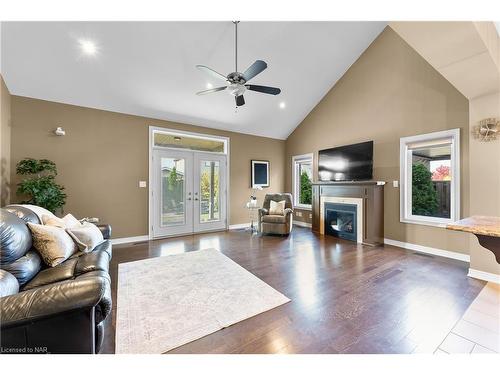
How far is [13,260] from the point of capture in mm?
1644

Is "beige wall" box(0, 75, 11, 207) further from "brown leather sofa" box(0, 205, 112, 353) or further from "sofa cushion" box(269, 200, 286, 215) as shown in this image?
"sofa cushion" box(269, 200, 286, 215)

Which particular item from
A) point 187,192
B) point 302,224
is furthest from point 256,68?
point 302,224

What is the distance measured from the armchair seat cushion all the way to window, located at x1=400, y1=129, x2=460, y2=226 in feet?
7.73

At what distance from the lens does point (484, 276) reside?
2662mm

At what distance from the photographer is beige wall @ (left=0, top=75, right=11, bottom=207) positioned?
3.11 metres

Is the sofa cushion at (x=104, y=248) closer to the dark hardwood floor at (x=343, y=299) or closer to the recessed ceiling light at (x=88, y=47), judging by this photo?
the dark hardwood floor at (x=343, y=299)

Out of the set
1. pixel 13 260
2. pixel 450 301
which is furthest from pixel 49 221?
pixel 450 301

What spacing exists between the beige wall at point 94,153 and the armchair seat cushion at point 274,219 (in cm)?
274

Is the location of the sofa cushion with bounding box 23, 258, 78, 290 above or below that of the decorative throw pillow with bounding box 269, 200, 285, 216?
below

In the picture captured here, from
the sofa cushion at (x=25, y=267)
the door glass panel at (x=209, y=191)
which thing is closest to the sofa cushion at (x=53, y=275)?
the sofa cushion at (x=25, y=267)

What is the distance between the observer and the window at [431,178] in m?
3.45

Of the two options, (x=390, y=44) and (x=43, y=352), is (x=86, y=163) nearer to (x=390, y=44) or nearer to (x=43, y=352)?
(x=43, y=352)

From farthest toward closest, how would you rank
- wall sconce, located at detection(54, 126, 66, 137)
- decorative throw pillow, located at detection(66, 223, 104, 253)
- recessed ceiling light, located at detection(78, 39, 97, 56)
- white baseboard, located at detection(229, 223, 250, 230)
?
white baseboard, located at detection(229, 223, 250, 230) < wall sconce, located at detection(54, 126, 66, 137) < recessed ceiling light, located at detection(78, 39, 97, 56) < decorative throw pillow, located at detection(66, 223, 104, 253)

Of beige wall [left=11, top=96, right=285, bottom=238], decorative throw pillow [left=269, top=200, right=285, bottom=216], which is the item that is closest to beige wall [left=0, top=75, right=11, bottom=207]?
beige wall [left=11, top=96, right=285, bottom=238]
